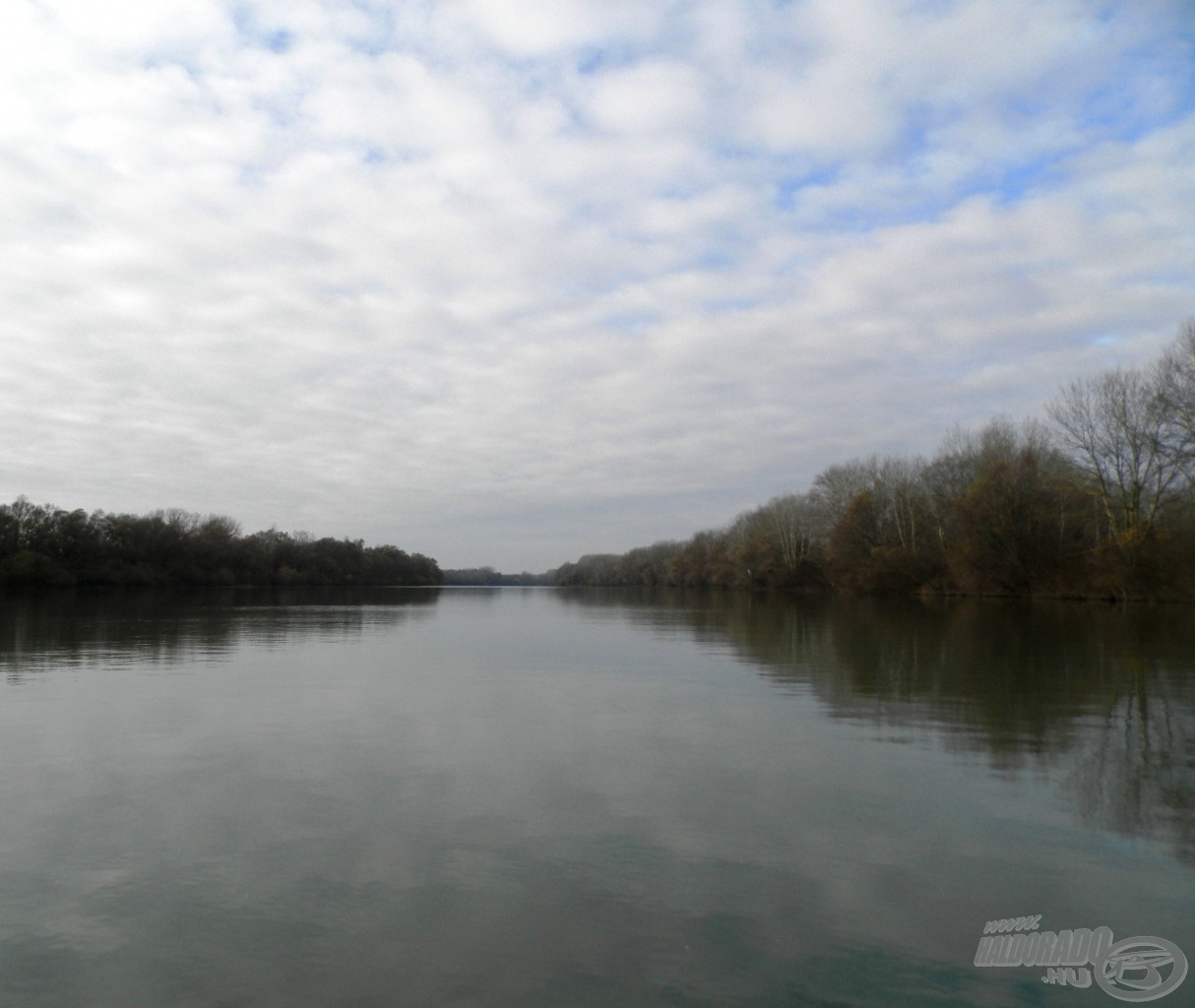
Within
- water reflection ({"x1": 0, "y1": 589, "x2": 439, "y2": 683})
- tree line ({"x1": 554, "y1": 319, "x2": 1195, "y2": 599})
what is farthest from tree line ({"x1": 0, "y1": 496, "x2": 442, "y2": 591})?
tree line ({"x1": 554, "y1": 319, "x2": 1195, "y2": 599})

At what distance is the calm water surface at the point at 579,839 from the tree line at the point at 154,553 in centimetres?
7348

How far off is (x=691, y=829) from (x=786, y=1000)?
265 cm

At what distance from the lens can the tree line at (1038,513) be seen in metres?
42.9

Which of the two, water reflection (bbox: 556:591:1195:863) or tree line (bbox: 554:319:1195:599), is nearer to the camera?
water reflection (bbox: 556:591:1195:863)

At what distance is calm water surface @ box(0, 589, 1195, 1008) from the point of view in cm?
454

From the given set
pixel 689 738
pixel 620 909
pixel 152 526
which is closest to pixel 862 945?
pixel 620 909

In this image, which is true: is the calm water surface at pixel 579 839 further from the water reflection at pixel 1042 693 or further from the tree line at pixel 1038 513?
the tree line at pixel 1038 513

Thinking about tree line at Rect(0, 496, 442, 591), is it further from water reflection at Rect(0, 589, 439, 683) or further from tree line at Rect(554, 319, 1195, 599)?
tree line at Rect(554, 319, 1195, 599)

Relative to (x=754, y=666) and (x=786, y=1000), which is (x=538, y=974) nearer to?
(x=786, y=1000)

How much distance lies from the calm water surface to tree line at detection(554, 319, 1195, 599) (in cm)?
3402

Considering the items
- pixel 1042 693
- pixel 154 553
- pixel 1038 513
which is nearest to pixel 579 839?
pixel 1042 693

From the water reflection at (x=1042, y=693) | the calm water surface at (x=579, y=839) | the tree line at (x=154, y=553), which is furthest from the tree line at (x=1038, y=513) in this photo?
the tree line at (x=154, y=553)

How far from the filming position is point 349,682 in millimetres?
15672

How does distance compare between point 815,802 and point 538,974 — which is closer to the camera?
point 538,974
